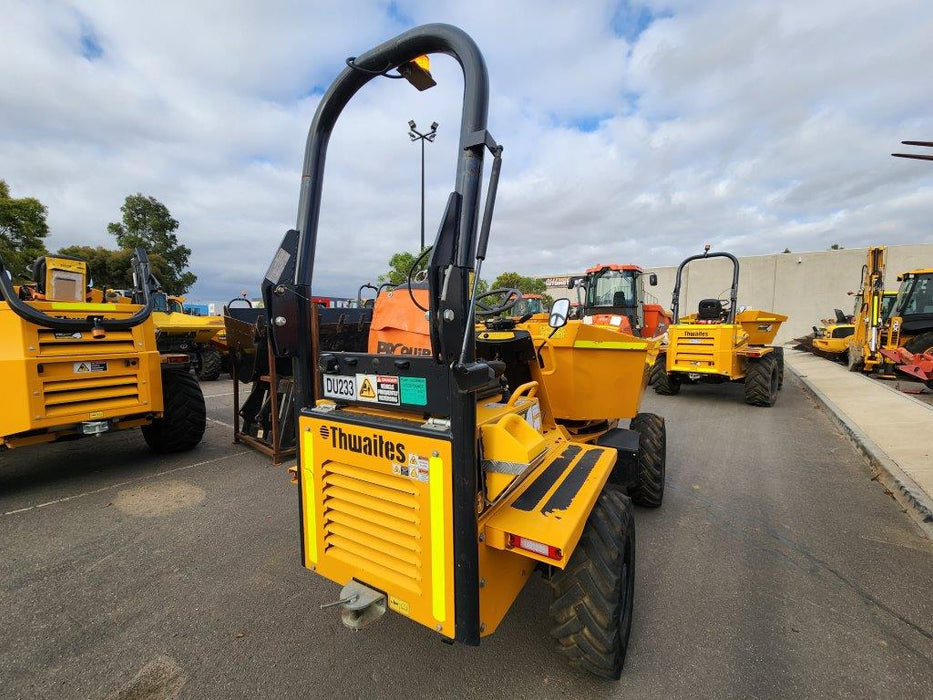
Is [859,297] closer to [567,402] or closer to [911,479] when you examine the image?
[911,479]

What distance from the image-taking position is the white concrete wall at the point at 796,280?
26.6m

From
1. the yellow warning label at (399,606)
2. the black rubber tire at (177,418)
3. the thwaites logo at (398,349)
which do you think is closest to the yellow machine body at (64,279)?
the black rubber tire at (177,418)

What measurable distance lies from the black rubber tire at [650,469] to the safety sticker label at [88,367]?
504 centimetres

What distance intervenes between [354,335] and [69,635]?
3.28m

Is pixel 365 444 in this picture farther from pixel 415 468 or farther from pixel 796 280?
pixel 796 280

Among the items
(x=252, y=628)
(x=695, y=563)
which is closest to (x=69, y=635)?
(x=252, y=628)

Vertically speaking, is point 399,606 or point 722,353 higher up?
point 722,353

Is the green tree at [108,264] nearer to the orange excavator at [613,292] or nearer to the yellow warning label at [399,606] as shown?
the orange excavator at [613,292]

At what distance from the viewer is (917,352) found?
9.85 metres

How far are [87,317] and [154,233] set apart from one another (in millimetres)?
32290

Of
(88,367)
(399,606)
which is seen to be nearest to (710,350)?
(399,606)

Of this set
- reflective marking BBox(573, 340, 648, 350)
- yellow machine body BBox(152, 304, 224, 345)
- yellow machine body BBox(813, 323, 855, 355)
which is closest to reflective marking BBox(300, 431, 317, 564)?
reflective marking BBox(573, 340, 648, 350)

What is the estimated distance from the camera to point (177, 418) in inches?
206

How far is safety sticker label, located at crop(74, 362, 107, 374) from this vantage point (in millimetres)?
4178
